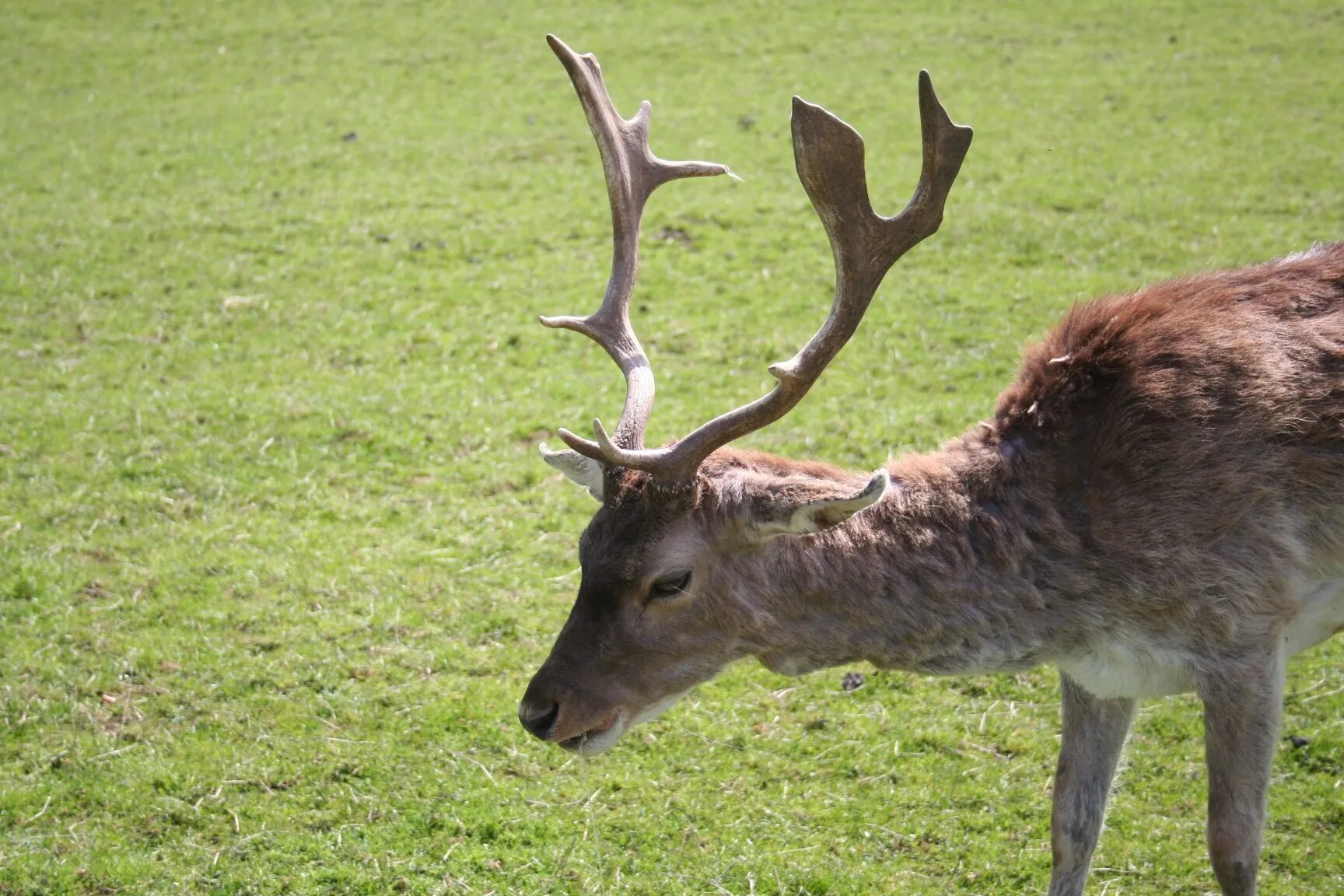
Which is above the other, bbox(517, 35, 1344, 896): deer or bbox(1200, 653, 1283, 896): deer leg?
bbox(517, 35, 1344, 896): deer

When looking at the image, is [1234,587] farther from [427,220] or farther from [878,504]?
[427,220]

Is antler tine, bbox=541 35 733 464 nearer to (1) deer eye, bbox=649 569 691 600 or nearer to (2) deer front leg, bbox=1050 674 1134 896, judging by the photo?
(1) deer eye, bbox=649 569 691 600

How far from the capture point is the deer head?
14.3 feet

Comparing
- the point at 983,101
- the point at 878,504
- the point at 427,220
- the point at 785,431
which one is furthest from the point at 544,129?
the point at 878,504

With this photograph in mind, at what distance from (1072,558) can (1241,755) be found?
2.70 ft

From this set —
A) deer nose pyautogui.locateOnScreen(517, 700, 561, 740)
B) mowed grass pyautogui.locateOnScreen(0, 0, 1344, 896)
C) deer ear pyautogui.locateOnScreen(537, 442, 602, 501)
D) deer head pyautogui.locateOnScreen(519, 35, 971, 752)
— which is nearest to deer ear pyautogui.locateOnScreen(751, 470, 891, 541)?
deer head pyautogui.locateOnScreen(519, 35, 971, 752)

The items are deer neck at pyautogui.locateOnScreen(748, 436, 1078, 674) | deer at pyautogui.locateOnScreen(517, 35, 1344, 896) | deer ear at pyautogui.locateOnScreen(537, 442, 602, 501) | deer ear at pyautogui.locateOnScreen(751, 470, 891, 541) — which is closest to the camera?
deer ear at pyautogui.locateOnScreen(751, 470, 891, 541)

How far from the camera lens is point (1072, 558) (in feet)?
14.7

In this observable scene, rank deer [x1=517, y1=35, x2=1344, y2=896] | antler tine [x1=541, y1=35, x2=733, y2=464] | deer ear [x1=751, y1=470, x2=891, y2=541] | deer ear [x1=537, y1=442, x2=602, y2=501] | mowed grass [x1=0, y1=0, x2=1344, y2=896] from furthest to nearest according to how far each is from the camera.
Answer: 1. mowed grass [x1=0, y1=0, x2=1344, y2=896]
2. antler tine [x1=541, y1=35, x2=733, y2=464]
3. deer ear [x1=537, y1=442, x2=602, y2=501]
4. deer [x1=517, y1=35, x2=1344, y2=896]
5. deer ear [x1=751, y1=470, x2=891, y2=541]

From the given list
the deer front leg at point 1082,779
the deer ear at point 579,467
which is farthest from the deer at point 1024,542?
the deer front leg at point 1082,779

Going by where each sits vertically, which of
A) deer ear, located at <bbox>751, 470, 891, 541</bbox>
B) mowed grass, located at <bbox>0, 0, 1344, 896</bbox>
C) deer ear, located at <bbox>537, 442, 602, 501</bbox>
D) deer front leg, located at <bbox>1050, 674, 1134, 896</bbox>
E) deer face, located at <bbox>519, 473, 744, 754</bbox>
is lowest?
mowed grass, located at <bbox>0, 0, 1344, 896</bbox>

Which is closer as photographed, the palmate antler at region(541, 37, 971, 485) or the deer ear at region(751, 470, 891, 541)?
the deer ear at region(751, 470, 891, 541)

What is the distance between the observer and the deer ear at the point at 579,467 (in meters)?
4.79

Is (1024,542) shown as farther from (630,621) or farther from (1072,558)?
(630,621)
